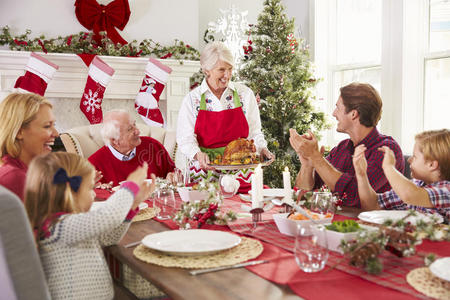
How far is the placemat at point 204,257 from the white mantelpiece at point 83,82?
3374 millimetres

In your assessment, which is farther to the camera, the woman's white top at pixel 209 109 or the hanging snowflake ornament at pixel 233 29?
the hanging snowflake ornament at pixel 233 29

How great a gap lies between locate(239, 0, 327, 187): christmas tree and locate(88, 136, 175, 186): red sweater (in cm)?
181

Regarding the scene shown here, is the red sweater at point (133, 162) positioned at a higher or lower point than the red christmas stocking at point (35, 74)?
lower

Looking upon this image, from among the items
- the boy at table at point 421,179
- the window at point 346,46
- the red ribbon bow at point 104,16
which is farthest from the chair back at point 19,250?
the window at point 346,46

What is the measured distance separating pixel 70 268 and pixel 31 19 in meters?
3.78

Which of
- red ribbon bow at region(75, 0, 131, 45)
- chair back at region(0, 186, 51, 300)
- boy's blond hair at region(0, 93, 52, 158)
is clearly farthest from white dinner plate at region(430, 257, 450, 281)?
red ribbon bow at region(75, 0, 131, 45)

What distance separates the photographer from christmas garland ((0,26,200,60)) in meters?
4.24

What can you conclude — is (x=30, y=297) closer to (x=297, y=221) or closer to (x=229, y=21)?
(x=297, y=221)

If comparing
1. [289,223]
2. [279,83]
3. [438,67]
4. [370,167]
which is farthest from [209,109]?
[438,67]

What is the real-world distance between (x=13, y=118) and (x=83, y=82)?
3.00 meters

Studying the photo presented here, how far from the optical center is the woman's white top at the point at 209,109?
294 cm

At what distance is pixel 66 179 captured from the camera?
4.11ft

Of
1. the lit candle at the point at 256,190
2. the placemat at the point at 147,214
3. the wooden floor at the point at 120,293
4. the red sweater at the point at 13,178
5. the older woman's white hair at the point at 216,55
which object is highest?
the older woman's white hair at the point at 216,55

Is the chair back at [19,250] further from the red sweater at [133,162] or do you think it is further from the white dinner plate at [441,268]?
the red sweater at [133,162]
